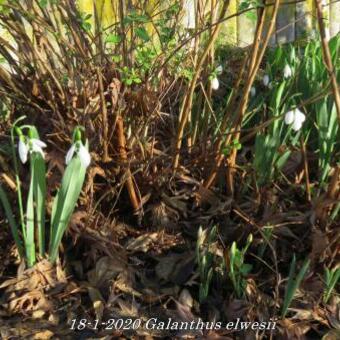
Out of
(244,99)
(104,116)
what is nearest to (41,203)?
(104,116)

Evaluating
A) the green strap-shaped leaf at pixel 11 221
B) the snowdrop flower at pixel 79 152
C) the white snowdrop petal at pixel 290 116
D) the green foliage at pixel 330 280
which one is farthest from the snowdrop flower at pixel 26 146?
the green foliage at pixel 330 280

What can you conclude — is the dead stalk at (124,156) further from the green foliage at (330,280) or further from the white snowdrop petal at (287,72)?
the white snowdrop petal at (287,72)

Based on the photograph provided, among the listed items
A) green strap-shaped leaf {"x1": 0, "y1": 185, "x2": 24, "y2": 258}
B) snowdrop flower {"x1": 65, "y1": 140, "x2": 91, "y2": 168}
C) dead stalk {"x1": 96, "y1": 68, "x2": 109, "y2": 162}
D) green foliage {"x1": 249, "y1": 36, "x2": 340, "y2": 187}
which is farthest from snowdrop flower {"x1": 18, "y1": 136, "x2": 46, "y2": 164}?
green foliage {"x1": 249, "y1": 36, "x2": 340, "y2": 187}

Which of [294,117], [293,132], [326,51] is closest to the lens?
[326,51]

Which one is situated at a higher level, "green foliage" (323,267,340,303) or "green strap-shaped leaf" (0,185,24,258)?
"green strap-shaped leaf" (0,185,24,258)

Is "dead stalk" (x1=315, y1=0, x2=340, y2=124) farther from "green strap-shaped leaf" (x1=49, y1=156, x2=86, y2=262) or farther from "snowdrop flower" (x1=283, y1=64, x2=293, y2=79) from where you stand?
"snowdrop flower" (x1=283, y1=64, x2=293, y2=79)

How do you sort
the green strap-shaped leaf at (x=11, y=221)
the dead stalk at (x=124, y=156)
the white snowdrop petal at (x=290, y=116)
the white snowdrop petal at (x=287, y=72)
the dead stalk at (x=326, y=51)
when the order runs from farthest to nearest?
the white snowdrop petal at (x=287, y=72) < the dead stalk at (x=124, y=156) < the white snowdrop petal at (x=290, y=116) < the green strap-shaped leaf at (x=11, y=221) < the dead stalk at (x=326, y=51)

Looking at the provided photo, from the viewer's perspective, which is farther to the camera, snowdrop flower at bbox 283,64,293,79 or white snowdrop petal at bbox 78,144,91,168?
snowdrop flower at bbox 283,64,293,79

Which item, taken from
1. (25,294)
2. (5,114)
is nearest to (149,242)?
(25,294)

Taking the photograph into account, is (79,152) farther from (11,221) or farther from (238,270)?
(238,270)

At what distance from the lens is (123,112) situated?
239 cm

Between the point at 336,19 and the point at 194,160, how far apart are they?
11.4 feet

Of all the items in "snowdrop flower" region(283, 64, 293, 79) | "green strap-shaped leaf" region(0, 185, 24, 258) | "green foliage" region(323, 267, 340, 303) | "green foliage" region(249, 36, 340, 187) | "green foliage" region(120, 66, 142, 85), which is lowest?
"green foliage" region(323, 267, 340, 303)

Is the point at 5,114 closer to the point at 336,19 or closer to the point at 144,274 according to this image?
the point at 144,274
